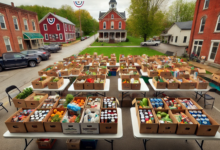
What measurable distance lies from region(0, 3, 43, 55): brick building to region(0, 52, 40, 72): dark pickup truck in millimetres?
6522

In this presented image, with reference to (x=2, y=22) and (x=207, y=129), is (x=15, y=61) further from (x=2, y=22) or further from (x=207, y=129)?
(x=207, y=129)

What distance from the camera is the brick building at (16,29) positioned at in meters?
15.7

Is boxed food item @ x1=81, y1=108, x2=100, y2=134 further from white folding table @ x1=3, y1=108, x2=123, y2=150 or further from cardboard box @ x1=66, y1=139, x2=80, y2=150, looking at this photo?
cardboard box @ x1=66, y1=139, x2=80, y2=150

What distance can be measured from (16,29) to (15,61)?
404 inches

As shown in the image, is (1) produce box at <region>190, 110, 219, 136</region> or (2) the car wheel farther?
(2) the car wheel

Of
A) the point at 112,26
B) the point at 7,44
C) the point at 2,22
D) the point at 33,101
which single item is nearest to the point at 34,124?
the point at 33,101

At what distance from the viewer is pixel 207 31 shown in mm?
12055

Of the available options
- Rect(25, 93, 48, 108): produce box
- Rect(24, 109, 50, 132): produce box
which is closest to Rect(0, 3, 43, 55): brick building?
Rect(25, 93, 48, 108): produce box

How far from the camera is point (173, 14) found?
39500mm

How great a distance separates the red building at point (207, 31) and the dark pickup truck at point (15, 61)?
1765 centimetres

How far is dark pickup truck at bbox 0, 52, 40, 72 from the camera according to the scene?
10.8 meters

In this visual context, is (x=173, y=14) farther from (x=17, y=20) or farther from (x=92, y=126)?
(x=92, y=126)

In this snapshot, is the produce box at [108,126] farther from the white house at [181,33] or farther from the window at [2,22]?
the white house at [181,33]

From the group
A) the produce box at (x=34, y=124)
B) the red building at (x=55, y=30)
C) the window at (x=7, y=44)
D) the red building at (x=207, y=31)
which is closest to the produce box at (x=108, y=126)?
the produce box at (x=34, y=124)
